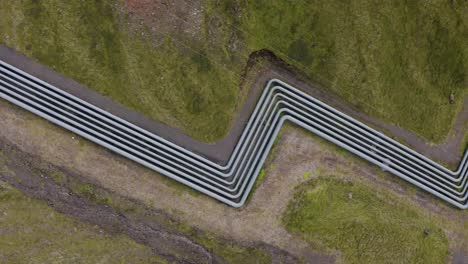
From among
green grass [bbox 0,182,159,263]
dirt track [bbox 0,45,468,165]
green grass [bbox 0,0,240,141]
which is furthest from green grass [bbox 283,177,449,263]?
green grass [bbox 0,182,159,263]

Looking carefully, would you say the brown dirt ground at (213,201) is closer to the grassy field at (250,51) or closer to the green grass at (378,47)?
the grassy field at (250,51)

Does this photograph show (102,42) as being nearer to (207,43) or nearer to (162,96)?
(162,96)

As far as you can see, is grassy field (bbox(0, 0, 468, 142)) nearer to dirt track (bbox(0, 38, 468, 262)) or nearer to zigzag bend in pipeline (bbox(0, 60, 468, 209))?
dirt track (bbox(0, 38, 468, 262))

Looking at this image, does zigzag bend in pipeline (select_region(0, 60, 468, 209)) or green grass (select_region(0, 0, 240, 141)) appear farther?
green grass (select_region(0, 0, 240, 141))

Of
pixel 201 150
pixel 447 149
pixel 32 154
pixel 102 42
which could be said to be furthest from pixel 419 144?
pixel 32 154

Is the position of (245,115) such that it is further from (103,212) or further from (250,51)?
(103,212)

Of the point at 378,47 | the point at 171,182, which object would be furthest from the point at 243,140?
the point at 378,47

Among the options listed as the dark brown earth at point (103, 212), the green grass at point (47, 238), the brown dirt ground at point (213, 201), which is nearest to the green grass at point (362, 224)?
the brown dirt ground at point (213, 201)
